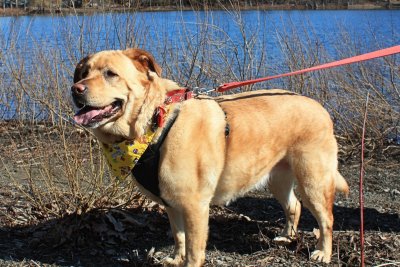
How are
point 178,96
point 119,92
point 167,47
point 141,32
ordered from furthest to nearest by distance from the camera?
point 167,47, point 141,32, point 178,96, point 119,92

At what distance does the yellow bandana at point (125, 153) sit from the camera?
148 inches

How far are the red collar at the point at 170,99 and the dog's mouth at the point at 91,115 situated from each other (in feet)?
1.02

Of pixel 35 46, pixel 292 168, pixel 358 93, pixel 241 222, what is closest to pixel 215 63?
pixel 358 93

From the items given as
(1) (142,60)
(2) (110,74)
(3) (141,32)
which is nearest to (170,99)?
(1) (142,60)

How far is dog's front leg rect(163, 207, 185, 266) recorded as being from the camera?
413 cm

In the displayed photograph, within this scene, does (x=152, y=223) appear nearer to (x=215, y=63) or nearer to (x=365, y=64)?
(x=215, y=63)

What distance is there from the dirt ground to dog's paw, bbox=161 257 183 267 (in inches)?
2.5

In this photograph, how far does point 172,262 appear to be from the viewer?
13.7 feet

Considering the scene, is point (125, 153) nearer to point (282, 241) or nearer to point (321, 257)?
point (282, 241)

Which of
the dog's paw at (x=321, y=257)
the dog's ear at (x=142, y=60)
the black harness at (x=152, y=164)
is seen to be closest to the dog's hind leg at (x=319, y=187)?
the dog's paw at (x=321, y=257)

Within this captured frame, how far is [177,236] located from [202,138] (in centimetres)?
88

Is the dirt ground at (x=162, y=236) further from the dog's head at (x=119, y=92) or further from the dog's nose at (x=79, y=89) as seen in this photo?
the dog's nose at (x=79, y=89)

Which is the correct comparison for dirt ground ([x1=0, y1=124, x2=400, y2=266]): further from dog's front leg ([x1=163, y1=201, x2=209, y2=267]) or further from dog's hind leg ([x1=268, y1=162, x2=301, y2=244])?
dog's front leg ([x1=163, y1=201, x2=209, y2=267])

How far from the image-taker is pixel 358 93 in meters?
8.34
